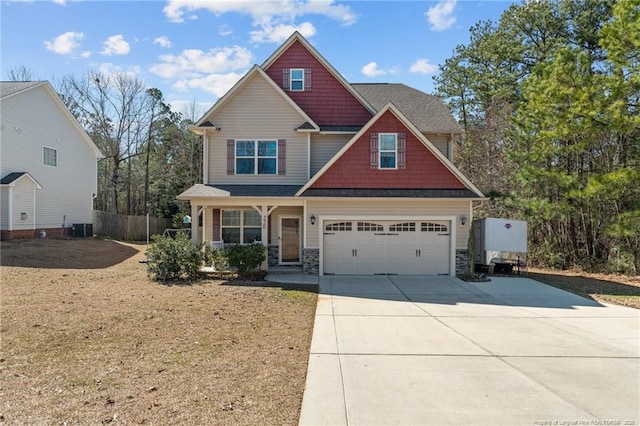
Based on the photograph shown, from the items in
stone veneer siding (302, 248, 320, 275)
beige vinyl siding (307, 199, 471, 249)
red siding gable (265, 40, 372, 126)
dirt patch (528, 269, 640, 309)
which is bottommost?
dirt patch (528, 269, 640, 309)

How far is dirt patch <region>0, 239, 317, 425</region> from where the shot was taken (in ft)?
14.0

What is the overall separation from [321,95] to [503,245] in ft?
31.3

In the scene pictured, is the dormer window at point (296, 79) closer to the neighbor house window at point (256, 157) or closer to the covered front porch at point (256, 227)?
the neighbor house window at point (256, 157)

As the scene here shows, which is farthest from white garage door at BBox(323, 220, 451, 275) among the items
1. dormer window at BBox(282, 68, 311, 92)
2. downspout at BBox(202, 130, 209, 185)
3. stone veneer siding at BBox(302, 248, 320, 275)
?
dormer window at BBox(282, 68, 311, 92)

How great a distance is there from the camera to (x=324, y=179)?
47.8 ft

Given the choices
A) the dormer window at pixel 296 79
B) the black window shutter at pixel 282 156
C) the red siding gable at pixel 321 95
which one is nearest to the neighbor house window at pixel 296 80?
the dormer window at pixel 296 79

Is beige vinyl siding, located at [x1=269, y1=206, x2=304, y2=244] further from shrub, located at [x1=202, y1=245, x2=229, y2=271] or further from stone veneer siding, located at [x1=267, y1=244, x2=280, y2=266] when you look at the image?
shrub, located at [x1=202, y1=245, x2=229, y2=271]

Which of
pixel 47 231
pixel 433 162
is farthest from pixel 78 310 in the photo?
pixel 47 231

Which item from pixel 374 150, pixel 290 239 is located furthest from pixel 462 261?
pixel 290 239

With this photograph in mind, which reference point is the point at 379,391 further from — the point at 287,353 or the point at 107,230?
the point at 107,230

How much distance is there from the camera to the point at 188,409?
167 inches

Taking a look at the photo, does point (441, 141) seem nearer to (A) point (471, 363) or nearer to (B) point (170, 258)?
(B) point (170, 258)

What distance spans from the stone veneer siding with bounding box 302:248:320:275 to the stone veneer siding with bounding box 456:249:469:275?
512 cm

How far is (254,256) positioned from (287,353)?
7587 millimetres
